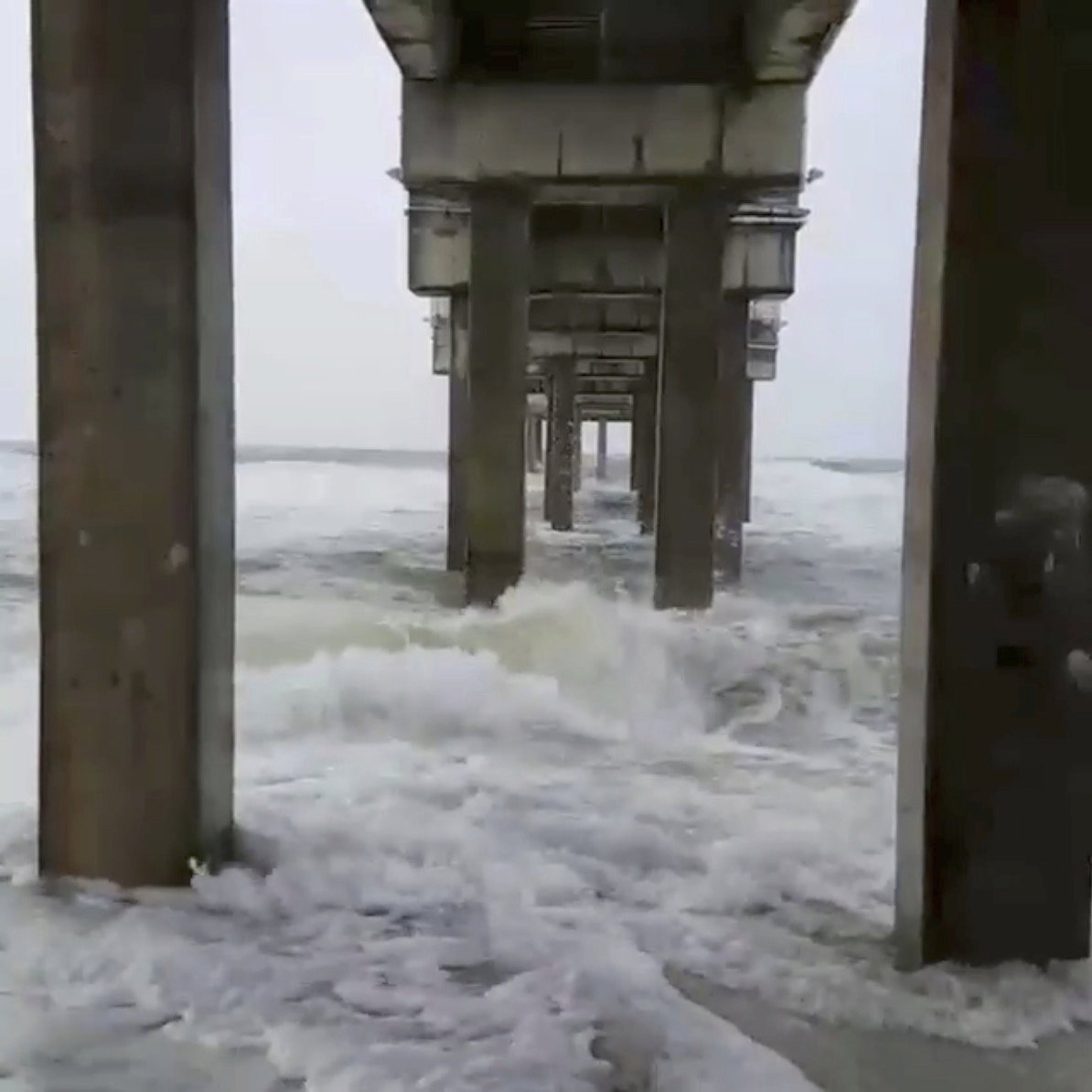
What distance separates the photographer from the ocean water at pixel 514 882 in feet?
10.1

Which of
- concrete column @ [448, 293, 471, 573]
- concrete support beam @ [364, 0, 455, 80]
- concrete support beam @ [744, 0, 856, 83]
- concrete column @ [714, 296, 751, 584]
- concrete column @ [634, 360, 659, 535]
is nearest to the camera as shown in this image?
concrete support beam @ [364, 0, 455, 80]

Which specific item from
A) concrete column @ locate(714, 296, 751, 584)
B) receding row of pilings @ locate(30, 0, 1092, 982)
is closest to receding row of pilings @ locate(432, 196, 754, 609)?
concrete column @ locate(714, 296, 751, 584)

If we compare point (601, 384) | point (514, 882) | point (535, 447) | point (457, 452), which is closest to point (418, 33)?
point (514, 882)

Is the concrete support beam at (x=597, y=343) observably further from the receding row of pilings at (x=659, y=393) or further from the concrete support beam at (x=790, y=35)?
the concrete support beam at (x=790, y=35)

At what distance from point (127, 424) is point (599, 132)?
7186mm

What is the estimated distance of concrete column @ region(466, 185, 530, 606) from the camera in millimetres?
10781

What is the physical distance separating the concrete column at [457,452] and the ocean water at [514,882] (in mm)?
6760

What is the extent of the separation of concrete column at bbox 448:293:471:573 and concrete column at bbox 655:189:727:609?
5.50 m

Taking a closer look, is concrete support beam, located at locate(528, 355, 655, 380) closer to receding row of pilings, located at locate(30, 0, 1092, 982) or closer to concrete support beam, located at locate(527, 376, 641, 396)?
concrete support beam, located at locate(527, 376, 641, 396)

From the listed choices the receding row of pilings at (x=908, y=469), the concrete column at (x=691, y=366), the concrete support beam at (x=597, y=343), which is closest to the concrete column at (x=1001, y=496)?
the receding row of pilings at (x=908, y=469)

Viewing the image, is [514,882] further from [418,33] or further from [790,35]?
[790,35]

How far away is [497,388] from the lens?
36.2ft

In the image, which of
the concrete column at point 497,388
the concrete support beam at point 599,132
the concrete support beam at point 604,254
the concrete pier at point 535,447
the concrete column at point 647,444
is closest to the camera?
the concrete support beam at point 599,132

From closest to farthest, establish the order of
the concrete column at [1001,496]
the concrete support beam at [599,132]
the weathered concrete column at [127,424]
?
the concrete column at [1001,496]
the weathered concrete column at [127,424]
the concrete support beam at [599,132]
